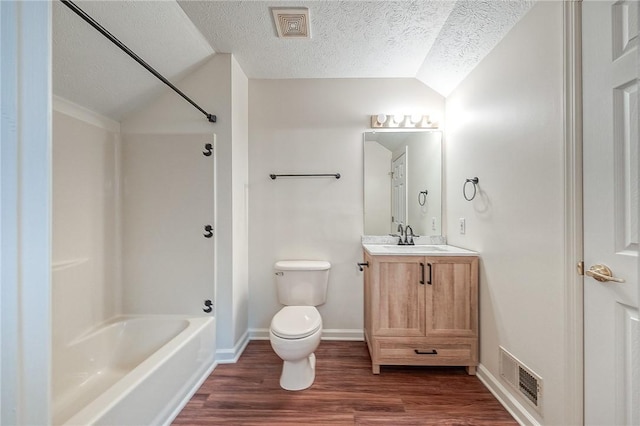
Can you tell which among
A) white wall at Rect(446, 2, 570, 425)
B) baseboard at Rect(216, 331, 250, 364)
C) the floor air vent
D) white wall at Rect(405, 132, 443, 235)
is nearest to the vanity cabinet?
white wall at Rect(446, 2, 570, 425)

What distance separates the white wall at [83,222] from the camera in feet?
5.27

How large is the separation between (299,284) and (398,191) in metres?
1.20

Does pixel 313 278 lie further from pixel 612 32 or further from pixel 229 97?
pixel 612 32

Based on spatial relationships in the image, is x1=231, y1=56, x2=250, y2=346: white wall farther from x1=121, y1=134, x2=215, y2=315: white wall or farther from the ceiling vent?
the ceiling vent

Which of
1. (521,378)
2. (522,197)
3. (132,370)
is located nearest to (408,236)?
(522,197)

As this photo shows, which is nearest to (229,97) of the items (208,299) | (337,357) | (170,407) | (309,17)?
(309,17)

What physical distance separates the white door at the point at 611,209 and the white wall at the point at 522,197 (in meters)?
0.10

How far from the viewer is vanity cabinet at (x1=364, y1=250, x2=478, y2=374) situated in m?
1.78

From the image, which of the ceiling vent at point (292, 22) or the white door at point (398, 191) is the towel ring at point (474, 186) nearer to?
the white door at point (398, 191)

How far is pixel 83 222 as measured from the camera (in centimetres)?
177

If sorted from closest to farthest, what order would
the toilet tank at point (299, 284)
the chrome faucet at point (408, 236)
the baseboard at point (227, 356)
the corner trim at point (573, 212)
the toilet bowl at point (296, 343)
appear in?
the corner trim at point (573, 212)
the toilet bowl at point (296, 343)
the baseboard at point (227, 356)
the toilet tank at point (299, 284)
the chrome faucet at point (408, 236)

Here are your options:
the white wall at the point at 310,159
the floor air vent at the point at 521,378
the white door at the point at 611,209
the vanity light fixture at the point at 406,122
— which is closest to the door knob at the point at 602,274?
the white door at the point at 611,209

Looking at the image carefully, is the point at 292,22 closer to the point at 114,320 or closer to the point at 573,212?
the point at 573,212

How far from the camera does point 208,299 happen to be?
196cm
